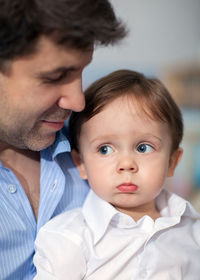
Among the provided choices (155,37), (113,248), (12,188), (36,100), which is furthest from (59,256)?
(155,37)

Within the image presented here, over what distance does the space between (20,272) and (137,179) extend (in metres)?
0.51

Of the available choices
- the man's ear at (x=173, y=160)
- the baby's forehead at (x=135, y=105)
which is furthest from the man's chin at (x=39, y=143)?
the man's ear at (x=173, y=160)

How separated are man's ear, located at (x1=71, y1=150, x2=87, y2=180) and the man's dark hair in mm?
467

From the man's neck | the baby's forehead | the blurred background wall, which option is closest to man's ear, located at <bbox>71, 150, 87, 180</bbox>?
the man's neck

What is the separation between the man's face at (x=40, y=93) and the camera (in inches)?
47.1

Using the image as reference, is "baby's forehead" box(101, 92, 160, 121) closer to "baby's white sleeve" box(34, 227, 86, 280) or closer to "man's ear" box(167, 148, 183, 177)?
"man's ear" box(167, 148, 183, 177)

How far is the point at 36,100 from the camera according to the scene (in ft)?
4.14

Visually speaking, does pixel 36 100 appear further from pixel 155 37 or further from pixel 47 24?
pixel 155 37

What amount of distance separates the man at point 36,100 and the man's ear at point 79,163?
0.06m

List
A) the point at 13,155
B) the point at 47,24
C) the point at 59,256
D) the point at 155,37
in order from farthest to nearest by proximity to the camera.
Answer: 1. the point at 155,37
2. the point at 13,155
3. the point at 59,256
4. the point at 47,24

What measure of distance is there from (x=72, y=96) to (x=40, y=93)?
0.37 feet

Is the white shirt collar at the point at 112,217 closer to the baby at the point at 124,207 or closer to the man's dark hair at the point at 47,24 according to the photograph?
the baby at the point at 124,207

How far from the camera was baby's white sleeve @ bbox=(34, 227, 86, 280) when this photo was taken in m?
1.23

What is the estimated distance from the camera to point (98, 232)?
51.4 inches
